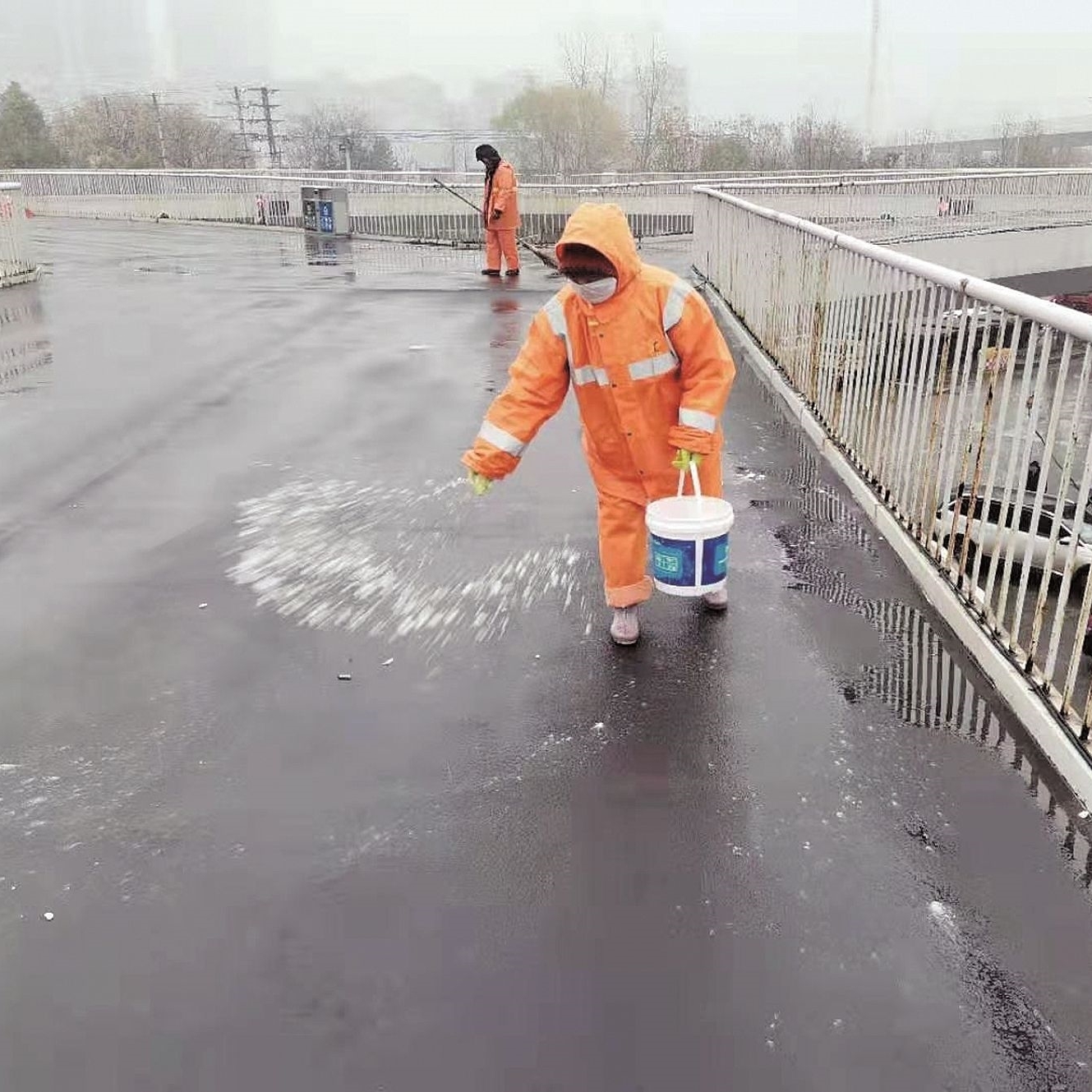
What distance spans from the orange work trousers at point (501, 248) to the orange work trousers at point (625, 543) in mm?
11472

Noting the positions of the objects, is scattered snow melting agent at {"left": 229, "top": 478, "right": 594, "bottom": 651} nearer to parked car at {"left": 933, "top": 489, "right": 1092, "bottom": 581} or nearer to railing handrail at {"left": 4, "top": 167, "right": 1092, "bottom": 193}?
parked car at {"left": 933, "top": 489, "right": 1092, "bottom": 581}

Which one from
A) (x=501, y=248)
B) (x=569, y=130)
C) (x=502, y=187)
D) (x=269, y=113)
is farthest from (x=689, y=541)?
(x=269, y=113)

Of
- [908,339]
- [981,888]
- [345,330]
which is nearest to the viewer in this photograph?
[981,888]

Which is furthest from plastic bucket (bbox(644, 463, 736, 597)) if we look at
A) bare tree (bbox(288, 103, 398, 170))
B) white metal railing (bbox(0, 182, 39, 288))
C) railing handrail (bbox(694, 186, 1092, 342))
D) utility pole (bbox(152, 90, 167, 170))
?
utility pole (bbox(152, 90, 167, 170))

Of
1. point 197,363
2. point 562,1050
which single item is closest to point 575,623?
point 562,1050

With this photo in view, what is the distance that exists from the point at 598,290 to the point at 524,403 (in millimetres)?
503

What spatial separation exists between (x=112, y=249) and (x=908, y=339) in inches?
674

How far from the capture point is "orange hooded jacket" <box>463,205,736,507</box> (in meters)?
3.37

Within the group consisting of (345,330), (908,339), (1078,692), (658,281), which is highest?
(658,281)

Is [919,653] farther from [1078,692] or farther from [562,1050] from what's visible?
[1078,692]

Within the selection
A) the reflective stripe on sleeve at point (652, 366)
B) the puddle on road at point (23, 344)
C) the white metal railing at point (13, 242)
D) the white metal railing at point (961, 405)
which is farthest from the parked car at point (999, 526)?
the white metal railing at point (13, 242)

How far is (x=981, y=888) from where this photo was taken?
2.47m

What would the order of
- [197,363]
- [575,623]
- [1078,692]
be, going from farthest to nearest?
[197,363] < [1078,692] < [575,623]

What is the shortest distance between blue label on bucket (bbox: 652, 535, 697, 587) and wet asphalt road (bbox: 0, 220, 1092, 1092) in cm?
33
